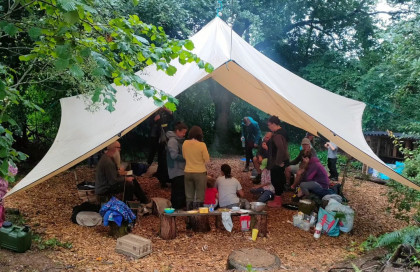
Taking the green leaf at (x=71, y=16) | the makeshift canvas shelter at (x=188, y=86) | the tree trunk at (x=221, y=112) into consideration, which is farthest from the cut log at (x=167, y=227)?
the tree trunk at (x=221, y=112)

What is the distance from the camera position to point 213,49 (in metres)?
4.39

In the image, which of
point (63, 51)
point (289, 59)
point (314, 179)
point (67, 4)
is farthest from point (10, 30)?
point (289, 59)

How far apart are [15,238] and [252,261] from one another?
8.63 ft

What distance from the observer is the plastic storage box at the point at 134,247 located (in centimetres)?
362

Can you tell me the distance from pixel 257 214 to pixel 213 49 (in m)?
2.40

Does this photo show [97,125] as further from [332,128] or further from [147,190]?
[332,128]

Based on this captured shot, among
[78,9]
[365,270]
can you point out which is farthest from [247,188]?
[78,9]

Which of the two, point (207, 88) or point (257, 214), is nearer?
point (257, 214)

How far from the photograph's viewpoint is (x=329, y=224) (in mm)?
4461

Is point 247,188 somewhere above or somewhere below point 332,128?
below

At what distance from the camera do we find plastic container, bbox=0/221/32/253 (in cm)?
350

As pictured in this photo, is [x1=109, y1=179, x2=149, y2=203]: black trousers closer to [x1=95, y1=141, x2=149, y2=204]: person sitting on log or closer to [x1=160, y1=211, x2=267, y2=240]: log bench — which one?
[x1=95, y1=141, x2=149, y2=204]: person sitting on log

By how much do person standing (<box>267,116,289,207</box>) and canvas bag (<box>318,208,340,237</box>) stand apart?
1161 mm

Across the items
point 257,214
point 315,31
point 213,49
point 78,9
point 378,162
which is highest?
point 315,31
